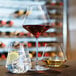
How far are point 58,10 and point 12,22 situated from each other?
2.64 ft

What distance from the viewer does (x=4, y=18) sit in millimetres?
3387

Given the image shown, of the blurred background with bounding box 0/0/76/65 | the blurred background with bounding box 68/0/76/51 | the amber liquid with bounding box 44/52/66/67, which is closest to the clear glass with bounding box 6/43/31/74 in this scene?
the amber liquid with bounding box 44/52/66/67

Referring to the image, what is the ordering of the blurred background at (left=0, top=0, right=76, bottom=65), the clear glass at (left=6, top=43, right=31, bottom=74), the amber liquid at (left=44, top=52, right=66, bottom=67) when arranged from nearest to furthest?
the clear glass at (left=6, top=43, right=31, bottom=74) → the amber liquid at (left=44, top=52, right=66, bottom=67) → the blurred background at (left=0, top=0, right=76, bottom=65)

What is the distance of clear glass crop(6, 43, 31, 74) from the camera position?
76 cm

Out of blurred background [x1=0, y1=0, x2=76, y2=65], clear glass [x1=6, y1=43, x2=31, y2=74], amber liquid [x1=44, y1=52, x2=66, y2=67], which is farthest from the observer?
blurred background [x1=0, y1=0, x2=76, y2=65]

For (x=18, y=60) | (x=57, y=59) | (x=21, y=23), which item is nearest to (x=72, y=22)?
(x=21, y=23)

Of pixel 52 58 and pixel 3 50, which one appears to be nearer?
pixel 52 58

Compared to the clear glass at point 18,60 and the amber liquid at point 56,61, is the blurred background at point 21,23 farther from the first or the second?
the clear glass at point 18,60

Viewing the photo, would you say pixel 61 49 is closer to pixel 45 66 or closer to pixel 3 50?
pixel 45 66

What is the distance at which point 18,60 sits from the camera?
2.49 ft

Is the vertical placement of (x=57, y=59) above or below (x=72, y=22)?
below

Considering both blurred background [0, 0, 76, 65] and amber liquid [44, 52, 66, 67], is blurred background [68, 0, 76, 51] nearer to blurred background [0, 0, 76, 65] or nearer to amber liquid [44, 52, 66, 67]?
blurred background [0, 0, 76, 65]

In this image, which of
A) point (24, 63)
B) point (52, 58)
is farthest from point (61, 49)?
point (24, 63)

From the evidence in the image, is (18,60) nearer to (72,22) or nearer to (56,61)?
(56,61)
